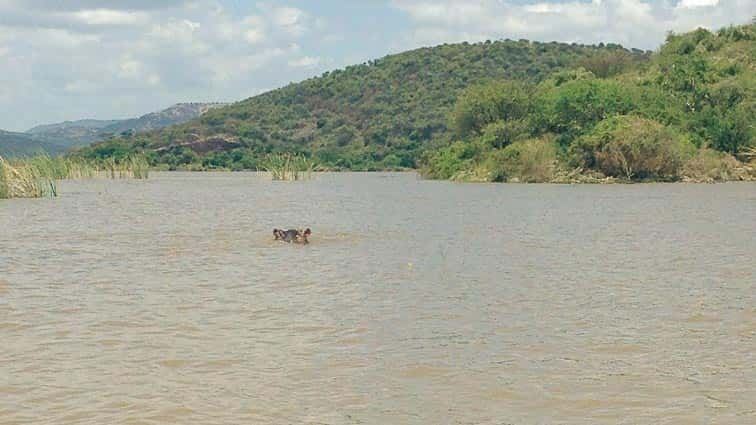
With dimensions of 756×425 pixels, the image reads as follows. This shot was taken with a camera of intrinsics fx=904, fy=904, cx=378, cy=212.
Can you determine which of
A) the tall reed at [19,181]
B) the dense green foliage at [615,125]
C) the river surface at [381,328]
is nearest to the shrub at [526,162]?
the dense green foliage at [615,125]

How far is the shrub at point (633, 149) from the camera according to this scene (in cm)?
6053

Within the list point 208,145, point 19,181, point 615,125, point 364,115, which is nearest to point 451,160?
point 615,125

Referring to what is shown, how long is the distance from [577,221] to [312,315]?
59.6ft

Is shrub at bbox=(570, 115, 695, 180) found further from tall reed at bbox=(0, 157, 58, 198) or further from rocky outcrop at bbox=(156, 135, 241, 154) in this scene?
rocky outcrop at bbox=(156, 135, 241, 154)

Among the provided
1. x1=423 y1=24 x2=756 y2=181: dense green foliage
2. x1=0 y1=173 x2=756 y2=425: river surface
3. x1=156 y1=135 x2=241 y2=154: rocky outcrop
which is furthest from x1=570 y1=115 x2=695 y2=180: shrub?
x1=156 y1=135 x2=241 y2=154: rocky outcrop

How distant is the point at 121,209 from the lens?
3719 cm

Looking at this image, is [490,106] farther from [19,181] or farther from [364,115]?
[364,115]

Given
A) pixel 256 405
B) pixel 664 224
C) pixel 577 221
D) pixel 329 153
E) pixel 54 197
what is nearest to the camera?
pixel 256 405

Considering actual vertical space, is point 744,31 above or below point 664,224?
above

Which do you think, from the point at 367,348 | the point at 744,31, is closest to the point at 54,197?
the point at 367,348

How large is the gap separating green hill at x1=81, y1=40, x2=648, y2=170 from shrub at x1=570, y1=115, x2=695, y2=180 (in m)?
45.1

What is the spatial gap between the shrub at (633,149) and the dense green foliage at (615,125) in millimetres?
68

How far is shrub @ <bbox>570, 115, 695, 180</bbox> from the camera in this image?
60531 millimetres

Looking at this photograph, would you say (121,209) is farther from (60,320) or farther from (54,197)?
(60,320)
